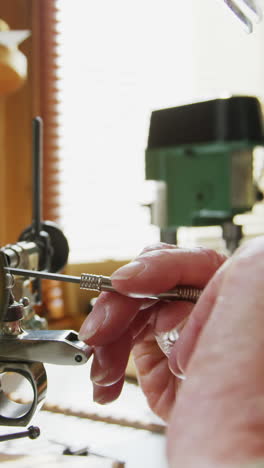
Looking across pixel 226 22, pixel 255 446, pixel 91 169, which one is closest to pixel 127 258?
pixel 91 169

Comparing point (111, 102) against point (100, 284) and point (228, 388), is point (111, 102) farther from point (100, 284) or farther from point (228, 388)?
point (228, 388)

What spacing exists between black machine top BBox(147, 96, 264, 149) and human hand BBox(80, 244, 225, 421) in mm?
718

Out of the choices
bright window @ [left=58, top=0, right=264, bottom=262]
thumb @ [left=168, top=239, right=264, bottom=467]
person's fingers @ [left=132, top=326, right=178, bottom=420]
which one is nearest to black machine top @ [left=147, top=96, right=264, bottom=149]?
bright window @ [left=58, top=0, right=264, bottom=262]

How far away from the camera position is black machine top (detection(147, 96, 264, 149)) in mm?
1234

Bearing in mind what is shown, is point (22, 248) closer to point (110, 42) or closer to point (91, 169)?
point (91, 169)

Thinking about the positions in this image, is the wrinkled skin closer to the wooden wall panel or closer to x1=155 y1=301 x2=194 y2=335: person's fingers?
x1=155 y1=301 x2=194 y2=335: person's fingers

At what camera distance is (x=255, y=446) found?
0.23m

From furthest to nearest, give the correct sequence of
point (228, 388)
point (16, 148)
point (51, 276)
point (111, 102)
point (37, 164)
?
1. point (111, 102)
2. point (16, 148)
3. point (37, 164)
4. point (51, 276)
5. point (228, 388)

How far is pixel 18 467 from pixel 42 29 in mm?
1559

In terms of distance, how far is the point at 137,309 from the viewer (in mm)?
575

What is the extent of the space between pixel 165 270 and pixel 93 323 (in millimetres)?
100

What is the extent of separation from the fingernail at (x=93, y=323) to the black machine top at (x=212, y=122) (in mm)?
805

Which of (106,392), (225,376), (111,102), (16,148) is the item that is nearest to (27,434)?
(106,392)

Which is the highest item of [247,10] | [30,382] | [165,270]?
[247,10]
